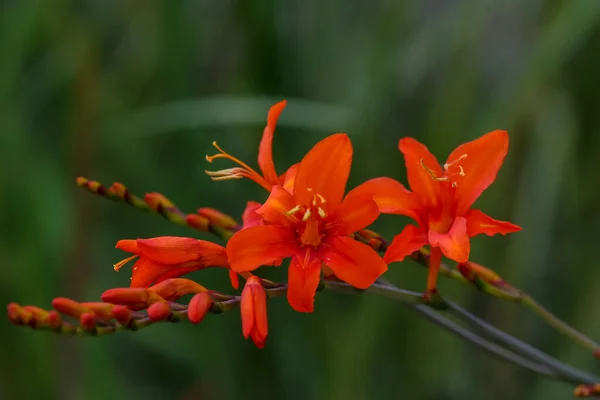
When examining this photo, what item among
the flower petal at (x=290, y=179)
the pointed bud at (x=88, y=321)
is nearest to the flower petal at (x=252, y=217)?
the flower petal at (x=290, y=179)

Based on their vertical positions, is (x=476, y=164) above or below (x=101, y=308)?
above

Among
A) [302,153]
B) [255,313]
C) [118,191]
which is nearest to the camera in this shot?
[255,313]

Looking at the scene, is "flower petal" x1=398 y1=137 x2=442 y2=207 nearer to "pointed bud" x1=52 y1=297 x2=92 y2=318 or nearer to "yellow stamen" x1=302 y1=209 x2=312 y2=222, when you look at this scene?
"yellow stamen" x1=302 y1=209 x2=312 y2=222

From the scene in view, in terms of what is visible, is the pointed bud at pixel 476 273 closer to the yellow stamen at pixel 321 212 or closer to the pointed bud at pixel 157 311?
the yellow stamen at pixel 321 212

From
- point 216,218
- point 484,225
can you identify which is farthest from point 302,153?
point 484,225

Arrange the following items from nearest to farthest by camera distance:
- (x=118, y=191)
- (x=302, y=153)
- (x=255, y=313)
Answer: (x=255, y=313) → (x=118, y=191) → (x=302, y=153)

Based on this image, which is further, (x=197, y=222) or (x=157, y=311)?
(x=197, y=222)

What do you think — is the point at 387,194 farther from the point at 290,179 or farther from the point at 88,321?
the point at 88,321

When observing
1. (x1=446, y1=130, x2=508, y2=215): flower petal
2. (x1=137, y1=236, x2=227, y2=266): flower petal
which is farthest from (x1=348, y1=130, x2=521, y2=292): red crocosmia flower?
(x1=137, y1=236, x2=227, y2=266): flower petal

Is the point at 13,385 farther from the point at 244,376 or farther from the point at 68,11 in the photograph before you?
the point at 68,11
